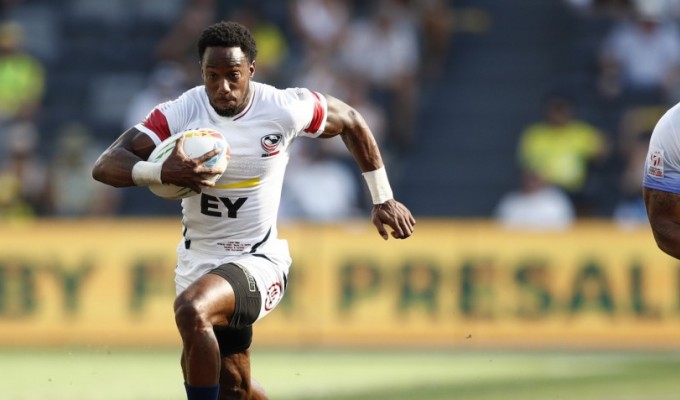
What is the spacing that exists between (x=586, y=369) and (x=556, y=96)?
5086mm

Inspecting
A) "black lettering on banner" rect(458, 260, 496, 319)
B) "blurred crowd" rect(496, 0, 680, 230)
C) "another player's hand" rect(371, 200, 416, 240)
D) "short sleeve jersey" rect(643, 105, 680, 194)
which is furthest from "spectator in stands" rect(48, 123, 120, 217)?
"short sleeve jersey" rect(643, 105, 680, 194)

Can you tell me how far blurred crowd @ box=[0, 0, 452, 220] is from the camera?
17.1 metres

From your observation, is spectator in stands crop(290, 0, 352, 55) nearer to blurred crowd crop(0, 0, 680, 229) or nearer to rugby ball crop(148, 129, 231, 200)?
blurred crowd crop(0, 0, 680, 229)

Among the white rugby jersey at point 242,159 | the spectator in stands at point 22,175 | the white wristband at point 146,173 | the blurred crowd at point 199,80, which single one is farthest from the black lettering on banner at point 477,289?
the white wristband at point 146,173

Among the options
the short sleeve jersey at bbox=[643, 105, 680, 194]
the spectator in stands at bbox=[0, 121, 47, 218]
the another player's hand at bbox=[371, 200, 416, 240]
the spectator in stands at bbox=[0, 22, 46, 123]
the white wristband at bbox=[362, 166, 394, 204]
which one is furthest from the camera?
the spectator in stands at bbox=[0, 22, 46, 123]

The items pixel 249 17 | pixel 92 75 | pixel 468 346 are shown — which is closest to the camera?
pixel 468 346

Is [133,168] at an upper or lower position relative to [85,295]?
upper

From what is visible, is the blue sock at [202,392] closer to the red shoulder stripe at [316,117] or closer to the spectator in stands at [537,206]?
the red shoulder stripe at [316,117]

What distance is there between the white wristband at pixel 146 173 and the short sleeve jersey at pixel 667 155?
9.54 ft

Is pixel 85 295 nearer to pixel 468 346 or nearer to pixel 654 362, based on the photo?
pixel 468 346

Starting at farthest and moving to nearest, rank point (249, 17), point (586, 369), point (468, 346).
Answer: point (249, 17)
point (468, 346)
point (586, 369)

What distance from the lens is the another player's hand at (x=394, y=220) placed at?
8.16 m

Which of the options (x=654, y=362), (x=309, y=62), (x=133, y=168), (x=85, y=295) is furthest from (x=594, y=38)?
(x=133, y=168)

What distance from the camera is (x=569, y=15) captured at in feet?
66.3
